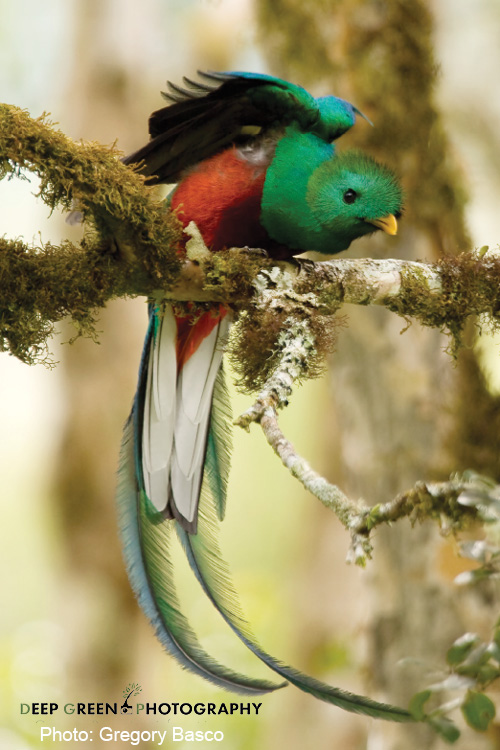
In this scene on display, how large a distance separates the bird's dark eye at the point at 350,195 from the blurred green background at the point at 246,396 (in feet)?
3.41

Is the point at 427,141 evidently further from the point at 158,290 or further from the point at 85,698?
the point at 85,698

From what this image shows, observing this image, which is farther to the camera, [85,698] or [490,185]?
[490,185]

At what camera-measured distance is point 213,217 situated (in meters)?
2.63

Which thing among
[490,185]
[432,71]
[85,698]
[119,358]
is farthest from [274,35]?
[85,698]

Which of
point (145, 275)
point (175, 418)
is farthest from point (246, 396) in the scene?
point (145, 275)

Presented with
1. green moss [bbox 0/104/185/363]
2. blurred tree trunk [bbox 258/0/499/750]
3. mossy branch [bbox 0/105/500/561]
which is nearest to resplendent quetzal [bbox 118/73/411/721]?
mossy branch [bbox 0/105/500/561]

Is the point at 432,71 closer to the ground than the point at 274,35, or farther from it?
closer to the ground

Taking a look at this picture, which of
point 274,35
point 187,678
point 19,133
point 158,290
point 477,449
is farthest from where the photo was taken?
point 187,678

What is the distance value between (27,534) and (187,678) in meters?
2.37

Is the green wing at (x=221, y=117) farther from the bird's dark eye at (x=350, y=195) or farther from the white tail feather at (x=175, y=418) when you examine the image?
the white tail feather at (x=175, y=418)

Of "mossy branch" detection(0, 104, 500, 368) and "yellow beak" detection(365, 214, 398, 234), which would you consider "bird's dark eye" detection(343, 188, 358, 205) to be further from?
"mossy branch" detection(0, 104, 500, 368)

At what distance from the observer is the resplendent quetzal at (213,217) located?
255 cm

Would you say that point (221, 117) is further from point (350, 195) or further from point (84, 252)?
point (84, 252)

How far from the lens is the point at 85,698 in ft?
13.9
